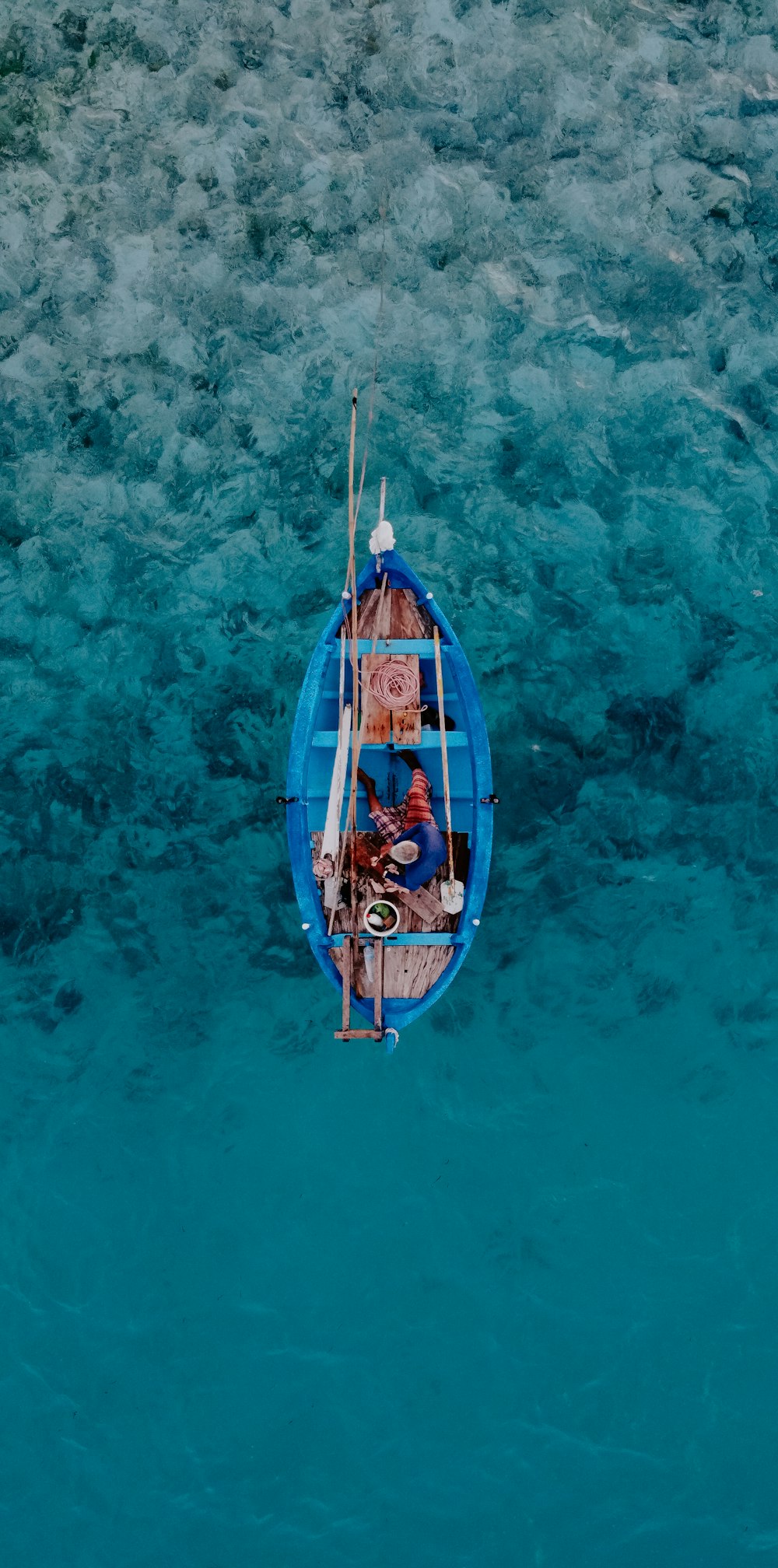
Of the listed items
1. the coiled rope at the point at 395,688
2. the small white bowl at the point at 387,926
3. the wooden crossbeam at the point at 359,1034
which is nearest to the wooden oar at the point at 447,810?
the coiled rope at the point at 395,688

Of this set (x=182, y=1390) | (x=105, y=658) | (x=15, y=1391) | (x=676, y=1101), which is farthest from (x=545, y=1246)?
(x=105, y=658)

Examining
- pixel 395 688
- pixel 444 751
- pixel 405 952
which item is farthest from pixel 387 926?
pixel 395 688

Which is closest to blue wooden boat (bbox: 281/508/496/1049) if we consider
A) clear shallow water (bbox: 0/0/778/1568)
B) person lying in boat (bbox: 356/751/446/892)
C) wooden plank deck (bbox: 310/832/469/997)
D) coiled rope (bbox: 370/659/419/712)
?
wooden plank deck (bbox: 310/832/469/997)

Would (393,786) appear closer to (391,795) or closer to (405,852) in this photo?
(391,795)

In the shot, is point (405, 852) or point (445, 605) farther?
point (445, 605)

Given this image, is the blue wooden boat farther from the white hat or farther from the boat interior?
the white hat

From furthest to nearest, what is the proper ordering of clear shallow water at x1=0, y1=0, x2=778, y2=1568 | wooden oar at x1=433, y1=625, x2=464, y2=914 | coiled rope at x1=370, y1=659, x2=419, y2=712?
clear shallow water at x1=0, y1=0, x2=778, y2=1568 → coiled rope at x1=370, y1=659, x2=419, y2=712 → wooden oar at x1=433, y1=625, x2=464, y2=914
